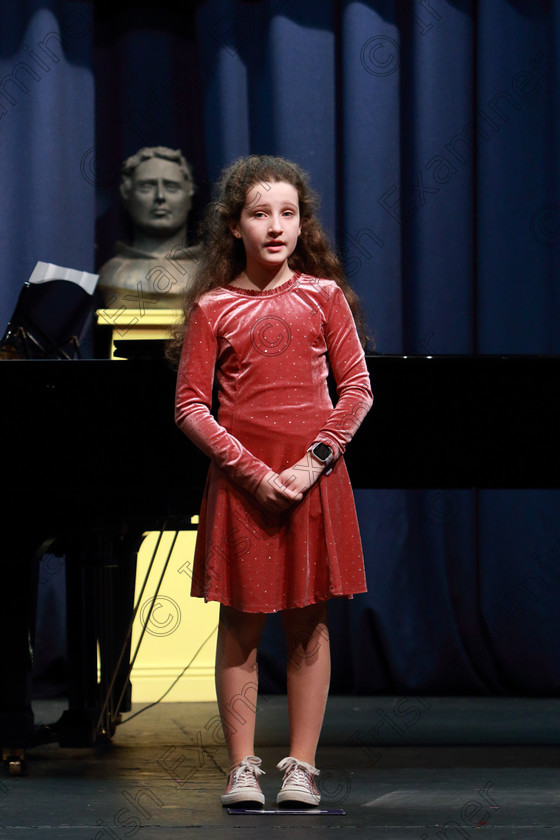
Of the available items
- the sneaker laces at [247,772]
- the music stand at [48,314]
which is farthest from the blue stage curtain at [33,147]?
the sneaker laces at [247,772]

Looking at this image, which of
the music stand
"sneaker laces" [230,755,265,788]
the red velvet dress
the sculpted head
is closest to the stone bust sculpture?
the sculpted head

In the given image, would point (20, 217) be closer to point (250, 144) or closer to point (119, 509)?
point (250, 144)

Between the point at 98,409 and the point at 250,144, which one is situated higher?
the point at 250,144

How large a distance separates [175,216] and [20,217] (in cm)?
51

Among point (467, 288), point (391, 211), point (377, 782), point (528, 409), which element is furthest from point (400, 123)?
point (377, 782)

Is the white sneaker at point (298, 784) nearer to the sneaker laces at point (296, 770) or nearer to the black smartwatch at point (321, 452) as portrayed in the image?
the sneaker laces at point (296, 770)

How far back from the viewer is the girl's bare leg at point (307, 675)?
204 centimetres

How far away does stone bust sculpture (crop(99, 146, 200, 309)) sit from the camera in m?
3.58

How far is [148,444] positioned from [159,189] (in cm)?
161

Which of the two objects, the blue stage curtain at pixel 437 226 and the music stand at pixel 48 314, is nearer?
the music stand at pixel 48 314

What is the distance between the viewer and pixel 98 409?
7.45ft
